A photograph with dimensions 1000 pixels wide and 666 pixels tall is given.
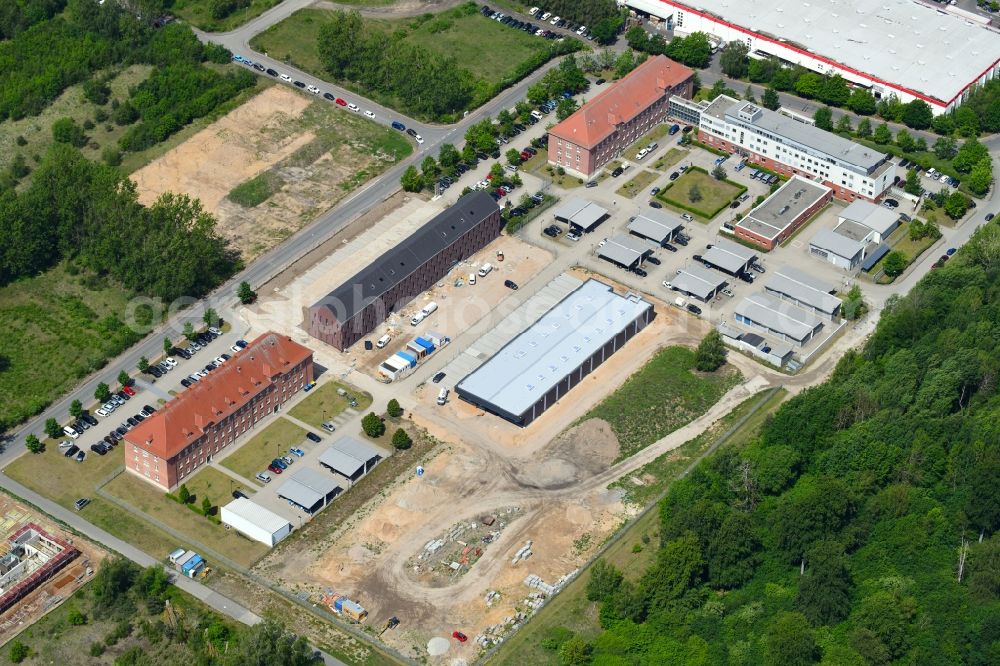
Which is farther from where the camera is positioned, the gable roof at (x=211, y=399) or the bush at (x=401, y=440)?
the bush at (x=401, y=440)

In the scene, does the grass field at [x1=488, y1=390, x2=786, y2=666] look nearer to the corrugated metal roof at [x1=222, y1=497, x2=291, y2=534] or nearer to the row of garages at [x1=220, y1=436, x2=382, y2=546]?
the row of garages at [x1=220, y1=436, x2=382, y2=546]

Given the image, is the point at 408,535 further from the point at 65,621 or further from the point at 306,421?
the point at 65,621

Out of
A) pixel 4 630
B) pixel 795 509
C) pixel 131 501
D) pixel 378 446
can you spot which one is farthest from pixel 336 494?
pixel 795 509

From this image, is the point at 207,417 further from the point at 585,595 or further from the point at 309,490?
the point at 585,595

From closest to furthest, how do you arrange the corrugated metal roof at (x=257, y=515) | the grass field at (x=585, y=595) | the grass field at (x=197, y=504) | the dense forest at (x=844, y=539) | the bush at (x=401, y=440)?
the dense forest at (x=844, y=539)
the grass field at (x=585, y=595)
the grass field at (x=197, y=504)
the corrugated metal roof at (x=257, y=515)
the bush at (x=401, y=440)

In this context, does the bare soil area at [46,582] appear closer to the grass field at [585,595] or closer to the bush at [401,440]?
the bush at [401,440]

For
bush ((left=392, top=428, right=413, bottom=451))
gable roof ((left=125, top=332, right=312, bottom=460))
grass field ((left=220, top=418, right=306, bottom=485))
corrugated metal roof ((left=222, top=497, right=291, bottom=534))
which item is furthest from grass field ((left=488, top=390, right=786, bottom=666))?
gable roof ((left=125, top=332, right=312, bottom=460))

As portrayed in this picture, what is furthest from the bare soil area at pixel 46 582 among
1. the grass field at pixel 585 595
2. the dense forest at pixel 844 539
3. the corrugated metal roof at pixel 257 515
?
the dense forest at pixel 844 539

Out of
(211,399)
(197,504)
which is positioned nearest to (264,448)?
(211,399)
